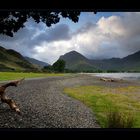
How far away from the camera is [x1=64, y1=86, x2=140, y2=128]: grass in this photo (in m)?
9.38

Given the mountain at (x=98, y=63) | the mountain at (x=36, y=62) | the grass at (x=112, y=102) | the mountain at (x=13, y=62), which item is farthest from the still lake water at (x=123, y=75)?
the mountain at (x=13, y=62)

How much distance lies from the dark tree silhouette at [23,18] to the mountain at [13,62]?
1.97ft

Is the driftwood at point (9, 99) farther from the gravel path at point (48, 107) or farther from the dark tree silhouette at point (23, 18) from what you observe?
the dark tree silhouette at point (23, 18)

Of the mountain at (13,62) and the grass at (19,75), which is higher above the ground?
the mountain at (13,62)

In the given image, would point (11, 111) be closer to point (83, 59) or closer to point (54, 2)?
point (83, 59)

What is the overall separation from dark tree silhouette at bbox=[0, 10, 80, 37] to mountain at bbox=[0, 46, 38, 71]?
0.60m

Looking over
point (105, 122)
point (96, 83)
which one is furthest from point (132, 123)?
point (96, 83)

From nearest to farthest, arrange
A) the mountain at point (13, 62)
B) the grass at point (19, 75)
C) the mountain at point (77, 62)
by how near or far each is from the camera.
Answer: the mountain at point (13, 62)
the mountain at point (77, 62)
the grass at point (19, 75)

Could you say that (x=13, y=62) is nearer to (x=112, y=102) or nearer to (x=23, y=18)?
(x=23, y=18)

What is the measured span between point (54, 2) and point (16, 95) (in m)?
5.47

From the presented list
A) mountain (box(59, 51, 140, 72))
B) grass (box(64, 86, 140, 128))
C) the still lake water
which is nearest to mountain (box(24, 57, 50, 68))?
mountain (box(59, 51, 140, 72))

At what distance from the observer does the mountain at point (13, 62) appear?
8.91 metres

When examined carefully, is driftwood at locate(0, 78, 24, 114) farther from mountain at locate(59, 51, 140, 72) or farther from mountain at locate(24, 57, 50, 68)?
mountain at locate(59, 51, 140, 72)

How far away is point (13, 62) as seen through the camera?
953 cm
